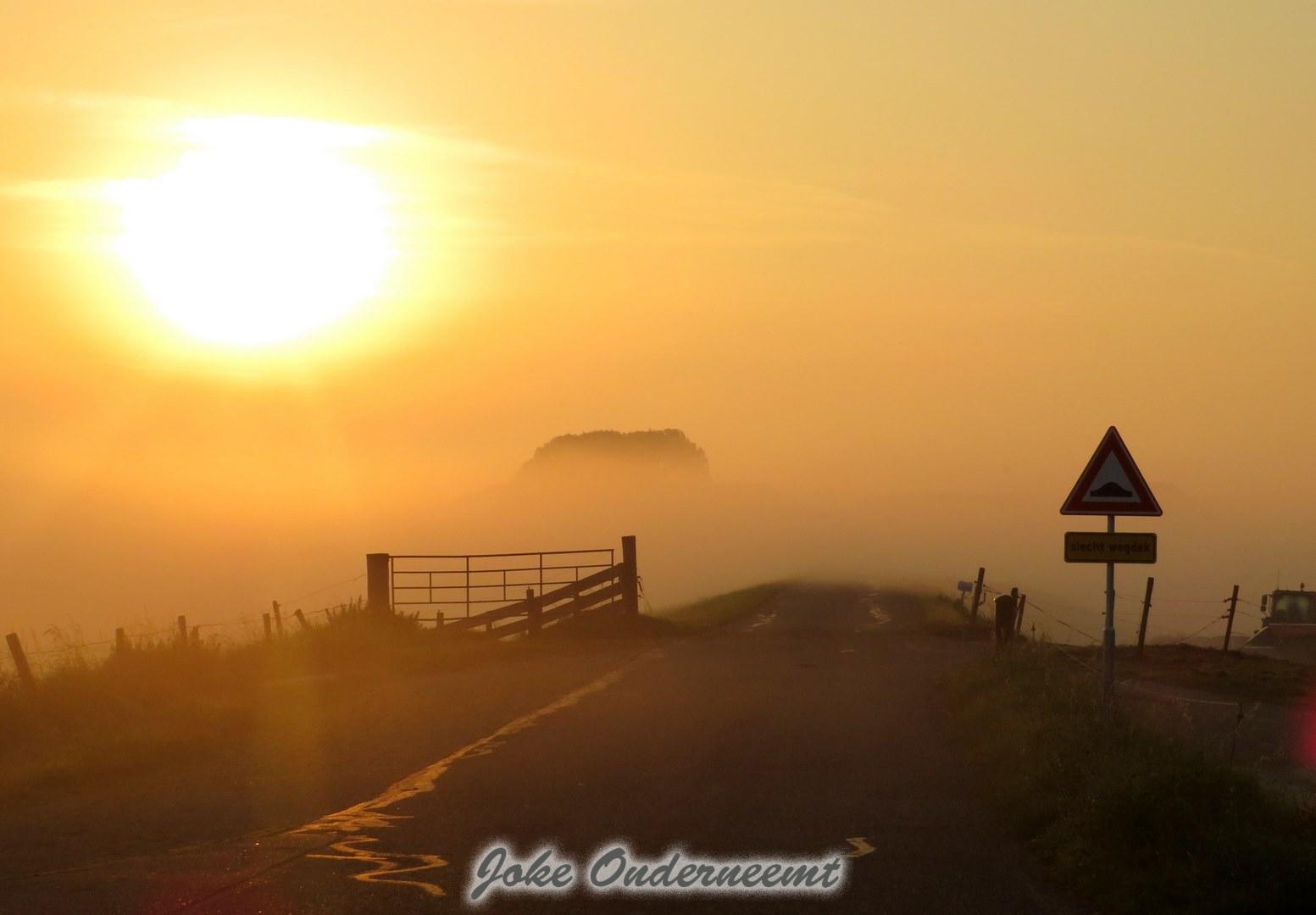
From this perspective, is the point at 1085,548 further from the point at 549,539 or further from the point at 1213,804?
the point at 549,539

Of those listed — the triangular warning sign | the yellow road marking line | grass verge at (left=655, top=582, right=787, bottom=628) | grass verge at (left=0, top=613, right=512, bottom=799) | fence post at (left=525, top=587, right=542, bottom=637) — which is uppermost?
the triangular warning sign

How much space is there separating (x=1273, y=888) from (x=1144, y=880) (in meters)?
0.79

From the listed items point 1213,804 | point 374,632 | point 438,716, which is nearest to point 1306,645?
point 374,632

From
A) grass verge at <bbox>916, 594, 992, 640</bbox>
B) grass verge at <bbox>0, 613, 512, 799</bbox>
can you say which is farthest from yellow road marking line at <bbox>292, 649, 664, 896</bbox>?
grass verge at <bbox>916, 594, 992, 640</bbox>

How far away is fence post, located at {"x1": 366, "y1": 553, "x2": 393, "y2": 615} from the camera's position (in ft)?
100

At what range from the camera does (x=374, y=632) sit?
93.5 ft

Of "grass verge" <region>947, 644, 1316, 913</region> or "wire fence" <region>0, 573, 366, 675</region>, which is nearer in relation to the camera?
"grass verge" <region>947, 644, 1316, 913</region>

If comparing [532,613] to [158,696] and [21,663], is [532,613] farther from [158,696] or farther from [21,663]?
[21,663]

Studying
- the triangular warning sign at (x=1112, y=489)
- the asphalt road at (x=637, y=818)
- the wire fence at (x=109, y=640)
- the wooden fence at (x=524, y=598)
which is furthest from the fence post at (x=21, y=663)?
the triangular warning sign at (x=1112, y=489)

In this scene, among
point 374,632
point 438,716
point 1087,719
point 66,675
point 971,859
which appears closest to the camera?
point 971,859

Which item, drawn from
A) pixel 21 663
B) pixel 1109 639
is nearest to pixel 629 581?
pixel 21 663

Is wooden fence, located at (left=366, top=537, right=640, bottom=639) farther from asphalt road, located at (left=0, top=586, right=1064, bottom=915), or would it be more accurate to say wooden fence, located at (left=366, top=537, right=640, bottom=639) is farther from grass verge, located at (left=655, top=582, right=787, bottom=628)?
asphalt road, located at (left=0, top=586, right=1064, bottom=915)

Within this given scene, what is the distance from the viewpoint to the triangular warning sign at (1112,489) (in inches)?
531

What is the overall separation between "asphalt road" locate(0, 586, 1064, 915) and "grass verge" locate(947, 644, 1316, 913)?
0.37m
